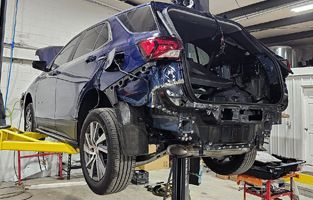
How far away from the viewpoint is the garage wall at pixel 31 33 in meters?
5.38

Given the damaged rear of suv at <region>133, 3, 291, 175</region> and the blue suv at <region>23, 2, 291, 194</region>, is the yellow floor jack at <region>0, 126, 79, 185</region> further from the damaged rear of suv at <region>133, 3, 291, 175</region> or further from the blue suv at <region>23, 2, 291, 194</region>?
the damaged rear of suv at <region>133, 3, 291, 175</region>

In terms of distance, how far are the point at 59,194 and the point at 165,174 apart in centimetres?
263

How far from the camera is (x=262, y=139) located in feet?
7.00

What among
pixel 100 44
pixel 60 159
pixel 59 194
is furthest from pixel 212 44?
pixel 60 159

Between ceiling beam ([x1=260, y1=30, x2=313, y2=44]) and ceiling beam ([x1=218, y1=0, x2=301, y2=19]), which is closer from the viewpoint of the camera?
ceiling beam ([x1=218, y1=0, x2=301, y2=19])

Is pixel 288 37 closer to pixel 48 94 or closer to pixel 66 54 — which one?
pixel 66 54

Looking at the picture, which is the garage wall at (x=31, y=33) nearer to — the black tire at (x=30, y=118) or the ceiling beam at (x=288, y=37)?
the black tire at (x=30, y=118)

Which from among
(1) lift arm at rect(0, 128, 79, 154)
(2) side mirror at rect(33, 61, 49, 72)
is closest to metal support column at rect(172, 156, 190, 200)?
(1) lift arm at rect(0, 128, 79, 154)

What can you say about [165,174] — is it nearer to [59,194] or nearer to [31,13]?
[59,194]

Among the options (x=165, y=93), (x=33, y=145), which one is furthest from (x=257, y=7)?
(x=33, y=145)

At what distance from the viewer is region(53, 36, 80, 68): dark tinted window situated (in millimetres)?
3140

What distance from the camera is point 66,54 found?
3230 millimetres

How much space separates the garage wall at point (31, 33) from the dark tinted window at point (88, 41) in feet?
10.3

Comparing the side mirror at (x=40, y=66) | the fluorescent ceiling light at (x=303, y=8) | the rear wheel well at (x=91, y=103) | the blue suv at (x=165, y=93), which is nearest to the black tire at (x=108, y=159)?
the blue suv at (x=165, y=93)
